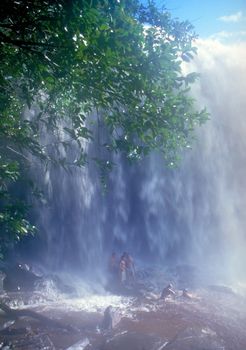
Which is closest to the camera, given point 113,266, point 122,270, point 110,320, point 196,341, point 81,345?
point 81,345

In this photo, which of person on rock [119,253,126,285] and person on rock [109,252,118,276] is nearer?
person on rock [119,253,126,285]

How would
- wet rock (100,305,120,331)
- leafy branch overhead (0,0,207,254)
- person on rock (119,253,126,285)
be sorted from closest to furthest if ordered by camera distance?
leafy branch overhead (0,0,207,254), wet rock (100,305,120,331), person on rock (119,253,126,285)

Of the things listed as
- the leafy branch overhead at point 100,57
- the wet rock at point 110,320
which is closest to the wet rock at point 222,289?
the wet rock at point 110,320

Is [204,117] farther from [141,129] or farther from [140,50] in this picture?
[140,50]

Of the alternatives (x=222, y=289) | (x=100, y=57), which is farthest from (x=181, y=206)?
(x=100, y=57)

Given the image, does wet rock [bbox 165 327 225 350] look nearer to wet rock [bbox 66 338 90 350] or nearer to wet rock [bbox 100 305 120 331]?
wet rock [bbox 100 305 120 331]

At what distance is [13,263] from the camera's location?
1720cm

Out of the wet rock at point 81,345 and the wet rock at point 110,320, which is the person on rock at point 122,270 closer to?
the wet rock at point 110,320

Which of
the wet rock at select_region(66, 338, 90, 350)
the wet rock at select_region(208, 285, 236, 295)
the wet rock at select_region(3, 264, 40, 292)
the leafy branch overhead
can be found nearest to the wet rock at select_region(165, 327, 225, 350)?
the wet rock at select_region(66, 338, 90, 350)

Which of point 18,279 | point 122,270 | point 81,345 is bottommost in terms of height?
point 81,345

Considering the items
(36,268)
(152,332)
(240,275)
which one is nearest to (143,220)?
(240,275)

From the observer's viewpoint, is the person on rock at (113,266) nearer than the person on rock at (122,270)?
No

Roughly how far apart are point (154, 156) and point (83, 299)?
48.5ft

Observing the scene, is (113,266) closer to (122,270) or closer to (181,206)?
(122,270)
